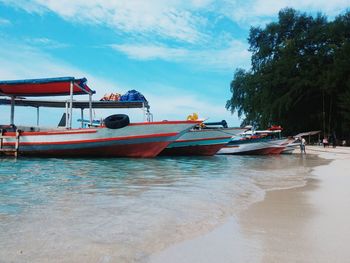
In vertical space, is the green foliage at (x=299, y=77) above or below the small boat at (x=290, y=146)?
above

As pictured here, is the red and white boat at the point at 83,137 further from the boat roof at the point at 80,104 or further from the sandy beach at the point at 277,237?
the sandy beach at the point at 277,237

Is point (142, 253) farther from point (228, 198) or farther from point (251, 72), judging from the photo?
point (251, 72)

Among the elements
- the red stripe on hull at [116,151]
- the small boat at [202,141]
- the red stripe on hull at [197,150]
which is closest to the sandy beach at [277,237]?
the red stripe on hull at [116,151]

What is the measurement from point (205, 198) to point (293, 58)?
3537 cm

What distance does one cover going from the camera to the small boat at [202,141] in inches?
856

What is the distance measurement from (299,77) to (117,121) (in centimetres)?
2622

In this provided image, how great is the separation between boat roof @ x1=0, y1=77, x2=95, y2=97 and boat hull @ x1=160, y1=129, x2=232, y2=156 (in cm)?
595

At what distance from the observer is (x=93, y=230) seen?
4.25 meters

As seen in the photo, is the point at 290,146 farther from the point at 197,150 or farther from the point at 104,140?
the point at 104,140

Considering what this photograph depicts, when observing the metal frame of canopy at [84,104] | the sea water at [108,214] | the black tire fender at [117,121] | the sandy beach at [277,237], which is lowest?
the sea water at [108,214]

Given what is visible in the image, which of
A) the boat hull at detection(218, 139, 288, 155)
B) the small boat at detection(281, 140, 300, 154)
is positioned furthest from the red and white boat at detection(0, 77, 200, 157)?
the small boat at detection(281, 140, 300, 154)

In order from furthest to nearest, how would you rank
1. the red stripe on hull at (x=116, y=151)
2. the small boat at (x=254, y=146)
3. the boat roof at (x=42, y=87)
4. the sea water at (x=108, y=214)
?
the small boat at (x=254, y=146), the red stripe on hull at (x=116, y=151), the boat roof at (x=42, y=87), the sea water at (x=108, y=214)

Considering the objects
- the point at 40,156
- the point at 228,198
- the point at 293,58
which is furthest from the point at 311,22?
the point at 228,198

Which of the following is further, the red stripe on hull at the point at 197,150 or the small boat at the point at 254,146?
the small boat at the point at 254,146
